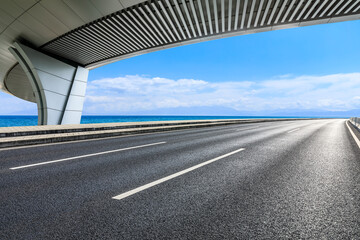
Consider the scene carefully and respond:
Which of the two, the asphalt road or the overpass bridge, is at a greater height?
the overpass bridge

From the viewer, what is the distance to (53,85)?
63.3ft

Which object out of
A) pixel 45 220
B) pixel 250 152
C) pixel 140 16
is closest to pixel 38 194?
pixel 45 220

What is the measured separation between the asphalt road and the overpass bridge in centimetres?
1060

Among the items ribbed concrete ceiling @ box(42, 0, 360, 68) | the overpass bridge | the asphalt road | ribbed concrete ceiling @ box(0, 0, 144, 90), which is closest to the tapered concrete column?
the overpass bridge

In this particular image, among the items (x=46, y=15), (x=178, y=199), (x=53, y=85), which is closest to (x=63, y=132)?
(x=178, y=199)

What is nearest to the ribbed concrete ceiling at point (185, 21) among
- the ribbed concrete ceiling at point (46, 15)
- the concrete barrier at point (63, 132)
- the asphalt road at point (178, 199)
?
the ribbed concrete ceiling at point (46, 15)

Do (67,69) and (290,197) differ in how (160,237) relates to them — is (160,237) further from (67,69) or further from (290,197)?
(67,69)

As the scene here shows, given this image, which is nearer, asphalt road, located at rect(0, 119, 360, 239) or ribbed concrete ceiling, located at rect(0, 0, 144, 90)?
asphalt road, located at rect(0, 119, 360, 239)

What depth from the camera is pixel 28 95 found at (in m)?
39.8

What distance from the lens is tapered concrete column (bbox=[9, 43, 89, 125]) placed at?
1808 cm

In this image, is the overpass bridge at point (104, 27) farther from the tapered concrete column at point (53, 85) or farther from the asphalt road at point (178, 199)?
the asphalt road at point (178, 199)

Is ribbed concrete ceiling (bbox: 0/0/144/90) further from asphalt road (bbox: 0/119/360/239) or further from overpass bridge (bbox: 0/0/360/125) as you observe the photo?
asphalt road (bbox: 0/119/360/239)

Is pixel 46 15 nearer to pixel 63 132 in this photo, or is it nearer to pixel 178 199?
pixel 63 132

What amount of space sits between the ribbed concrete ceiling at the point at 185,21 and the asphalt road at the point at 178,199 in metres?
10.7
